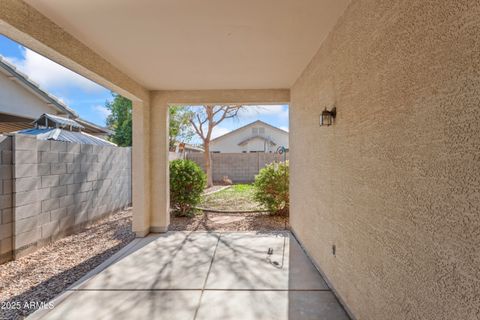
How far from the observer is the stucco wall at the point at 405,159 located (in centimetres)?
134

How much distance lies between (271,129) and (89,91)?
1802 cm

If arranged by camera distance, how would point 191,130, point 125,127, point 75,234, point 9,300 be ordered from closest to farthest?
point 9,300 → point 75,234 → point 191,130 → point 125,127

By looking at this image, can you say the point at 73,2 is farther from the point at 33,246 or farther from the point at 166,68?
the point at 33,246

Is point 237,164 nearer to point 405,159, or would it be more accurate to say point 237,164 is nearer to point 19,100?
point 19,100

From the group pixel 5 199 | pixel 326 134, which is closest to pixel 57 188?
pixel 5 199

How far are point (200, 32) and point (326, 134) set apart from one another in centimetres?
204

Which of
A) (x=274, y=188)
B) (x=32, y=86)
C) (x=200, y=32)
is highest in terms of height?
(x=32, y=86)

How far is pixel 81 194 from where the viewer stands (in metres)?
5.86

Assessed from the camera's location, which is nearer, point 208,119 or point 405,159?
point 405,159

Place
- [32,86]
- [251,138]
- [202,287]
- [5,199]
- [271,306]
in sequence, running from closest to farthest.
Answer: [271,306]
[202,287]
[5,199]
[32,86]
[251,138]

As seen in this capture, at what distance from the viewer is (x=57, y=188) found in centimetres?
512

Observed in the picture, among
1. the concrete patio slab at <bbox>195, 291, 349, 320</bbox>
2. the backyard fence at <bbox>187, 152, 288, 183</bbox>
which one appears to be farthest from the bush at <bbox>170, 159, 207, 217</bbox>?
the backyard fence at <bbox>187, 152, 288, 183</bbox>

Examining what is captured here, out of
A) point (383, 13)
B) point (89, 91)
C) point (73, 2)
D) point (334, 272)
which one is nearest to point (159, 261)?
point (334, 272)

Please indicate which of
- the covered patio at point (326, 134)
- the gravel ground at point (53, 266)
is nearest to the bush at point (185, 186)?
the covered patio at point (326, 134)
